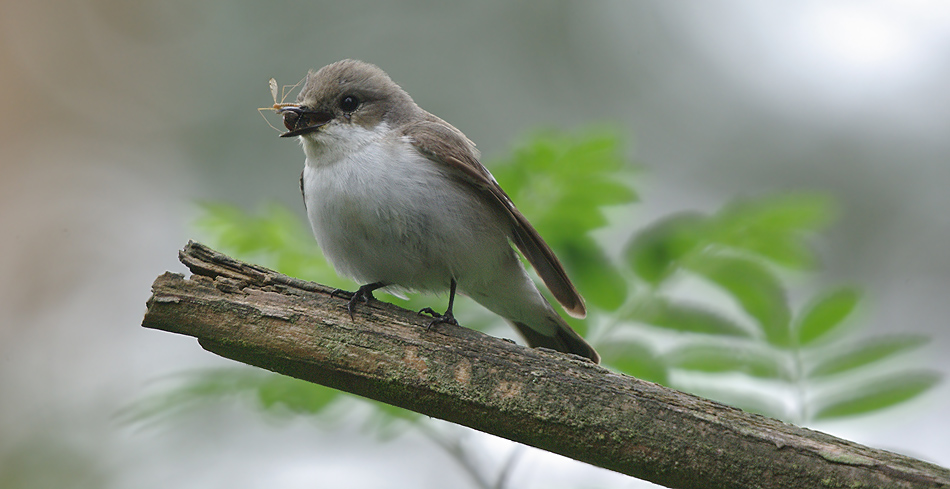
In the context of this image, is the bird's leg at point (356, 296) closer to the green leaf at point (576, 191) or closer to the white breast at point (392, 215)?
the white breast at point (392, 215)

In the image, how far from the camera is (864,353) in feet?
10.9

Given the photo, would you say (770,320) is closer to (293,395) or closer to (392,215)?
(392,215)

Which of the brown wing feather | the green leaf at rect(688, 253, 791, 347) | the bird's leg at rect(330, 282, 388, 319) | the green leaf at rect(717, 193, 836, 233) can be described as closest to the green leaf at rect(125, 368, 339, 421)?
the bird's leg at rect(330, 282, 388, 319)

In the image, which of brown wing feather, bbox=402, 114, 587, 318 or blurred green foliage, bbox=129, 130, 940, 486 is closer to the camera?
blurred green foliage, bbox=129, 130, 940, 486

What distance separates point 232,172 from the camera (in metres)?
10.4

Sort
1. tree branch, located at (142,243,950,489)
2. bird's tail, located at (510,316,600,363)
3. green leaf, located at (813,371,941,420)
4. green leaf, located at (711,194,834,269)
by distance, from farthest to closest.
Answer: bird's tail, located at (510,316,600,363), green leaf, located at (711,194,834,269), green leaf, located at (813,371,941,420), tree branch, located at (142,243,950,489)

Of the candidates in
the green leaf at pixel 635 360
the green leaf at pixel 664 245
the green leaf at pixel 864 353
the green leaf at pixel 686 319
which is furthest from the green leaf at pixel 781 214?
the green leaf at pixel 635 360

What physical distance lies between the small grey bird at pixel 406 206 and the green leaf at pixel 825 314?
99 cm

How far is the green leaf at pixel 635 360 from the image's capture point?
346 cm

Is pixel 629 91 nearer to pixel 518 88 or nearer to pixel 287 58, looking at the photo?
pixel 518 88

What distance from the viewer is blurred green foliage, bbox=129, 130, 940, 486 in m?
3.35

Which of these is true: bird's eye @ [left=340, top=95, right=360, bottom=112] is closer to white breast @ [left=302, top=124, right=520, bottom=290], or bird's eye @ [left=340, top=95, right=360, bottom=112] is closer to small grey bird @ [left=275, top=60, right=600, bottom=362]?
small grey bird @ [left=275, top=60, right=600, bottom=362]

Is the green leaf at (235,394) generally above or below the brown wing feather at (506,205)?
below

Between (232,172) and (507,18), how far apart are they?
4.99 meters
